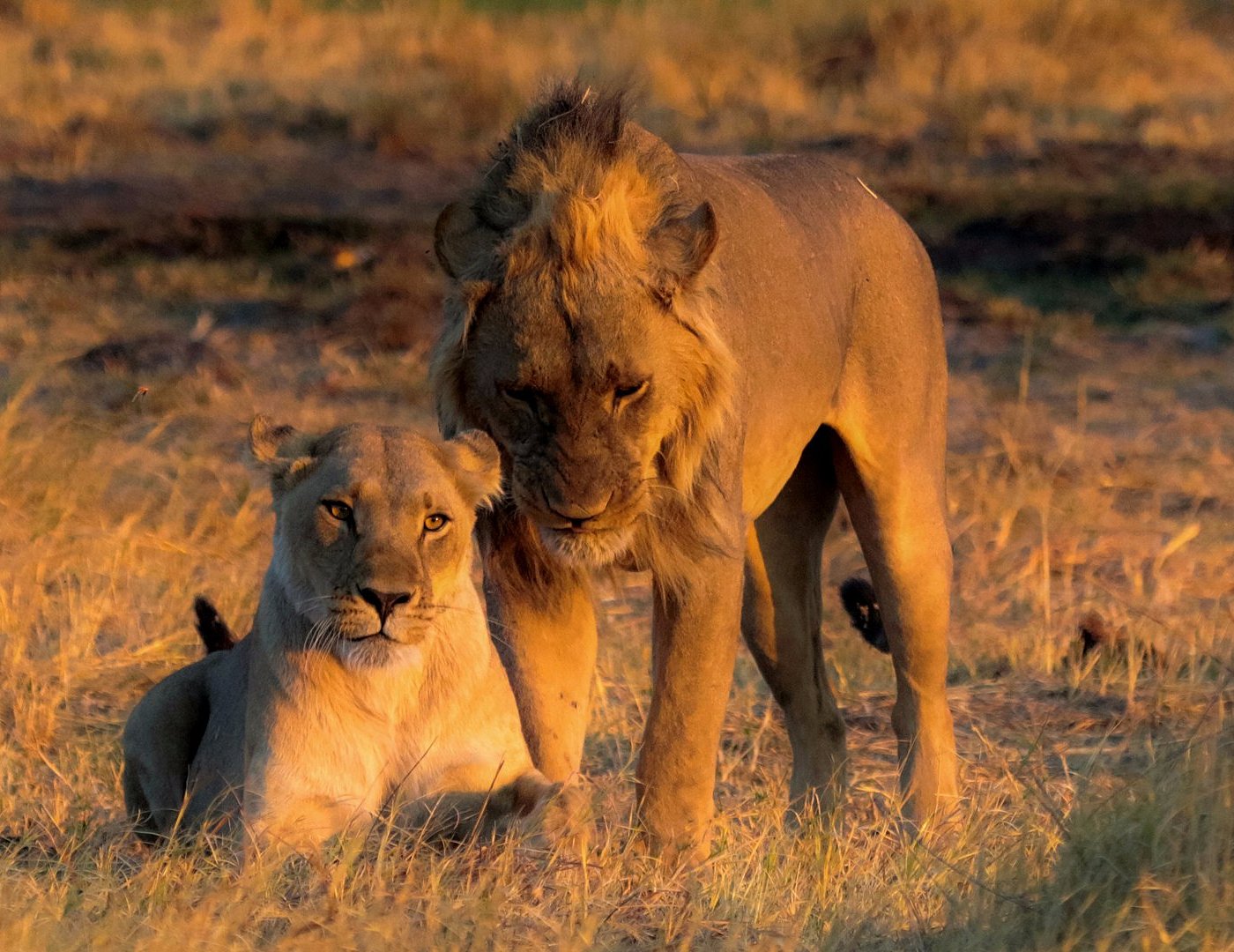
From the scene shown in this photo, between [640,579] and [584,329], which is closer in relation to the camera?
[584,329]

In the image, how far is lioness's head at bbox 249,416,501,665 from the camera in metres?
3.53

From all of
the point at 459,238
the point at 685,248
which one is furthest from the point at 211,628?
the point at 685,248

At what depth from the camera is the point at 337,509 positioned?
3.62 meters

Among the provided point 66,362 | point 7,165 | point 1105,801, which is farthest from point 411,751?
point 7,165

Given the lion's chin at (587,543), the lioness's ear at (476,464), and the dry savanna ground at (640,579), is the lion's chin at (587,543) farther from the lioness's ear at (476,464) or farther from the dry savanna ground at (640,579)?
the dry savanna ground at (640,579)

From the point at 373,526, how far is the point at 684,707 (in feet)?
2.92

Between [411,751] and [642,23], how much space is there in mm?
14184

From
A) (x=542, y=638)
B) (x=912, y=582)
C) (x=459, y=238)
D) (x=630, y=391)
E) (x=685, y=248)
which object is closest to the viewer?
(x=630, y=391)

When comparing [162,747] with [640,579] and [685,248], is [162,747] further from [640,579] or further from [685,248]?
[640,579]

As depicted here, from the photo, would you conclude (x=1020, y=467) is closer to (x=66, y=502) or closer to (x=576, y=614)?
(x=66, y=502)

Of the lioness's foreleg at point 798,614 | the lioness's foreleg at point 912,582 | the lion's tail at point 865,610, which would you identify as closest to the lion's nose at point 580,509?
the lioness's foreleg at point 912,582

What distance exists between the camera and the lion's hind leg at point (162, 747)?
4.12m

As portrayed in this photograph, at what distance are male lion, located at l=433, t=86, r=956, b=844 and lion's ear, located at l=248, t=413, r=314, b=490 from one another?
360 millimetres

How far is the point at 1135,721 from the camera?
5.36 m
